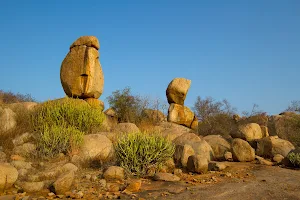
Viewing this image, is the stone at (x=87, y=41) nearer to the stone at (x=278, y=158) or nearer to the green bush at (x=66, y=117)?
the green bush at (x=66, y=117)

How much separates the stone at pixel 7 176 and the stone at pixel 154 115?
13.9 metres

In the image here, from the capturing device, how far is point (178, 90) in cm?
2038

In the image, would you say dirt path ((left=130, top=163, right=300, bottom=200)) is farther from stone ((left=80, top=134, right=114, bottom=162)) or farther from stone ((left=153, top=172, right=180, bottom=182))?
stone ((left=80, top=134, right=114, bottom=162))

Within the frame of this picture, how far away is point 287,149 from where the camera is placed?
11.1 meters

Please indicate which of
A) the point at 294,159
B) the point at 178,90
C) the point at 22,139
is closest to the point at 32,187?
the point at 22,139

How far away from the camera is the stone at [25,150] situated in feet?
29.8

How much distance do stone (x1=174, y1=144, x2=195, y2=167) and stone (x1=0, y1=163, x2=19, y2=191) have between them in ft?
14.6

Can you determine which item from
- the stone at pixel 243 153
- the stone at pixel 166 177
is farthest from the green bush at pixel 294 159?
the stone at pixel 166 177

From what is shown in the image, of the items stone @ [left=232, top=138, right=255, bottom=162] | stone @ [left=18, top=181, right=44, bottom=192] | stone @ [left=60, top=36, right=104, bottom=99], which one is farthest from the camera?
stone @ [left=60, top=36, right=104, bottom=99]

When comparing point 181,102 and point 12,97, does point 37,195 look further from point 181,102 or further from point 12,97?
point 12,97

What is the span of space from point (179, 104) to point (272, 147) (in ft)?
32.7

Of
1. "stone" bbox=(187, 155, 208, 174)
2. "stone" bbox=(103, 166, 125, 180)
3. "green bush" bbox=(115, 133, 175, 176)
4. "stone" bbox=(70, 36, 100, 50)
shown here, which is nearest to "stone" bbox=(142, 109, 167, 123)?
"stone" bbox=(70, 36, 100, 50)

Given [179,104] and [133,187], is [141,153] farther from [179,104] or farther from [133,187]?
[179,104]

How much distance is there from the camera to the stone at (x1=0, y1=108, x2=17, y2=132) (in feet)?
34.4
